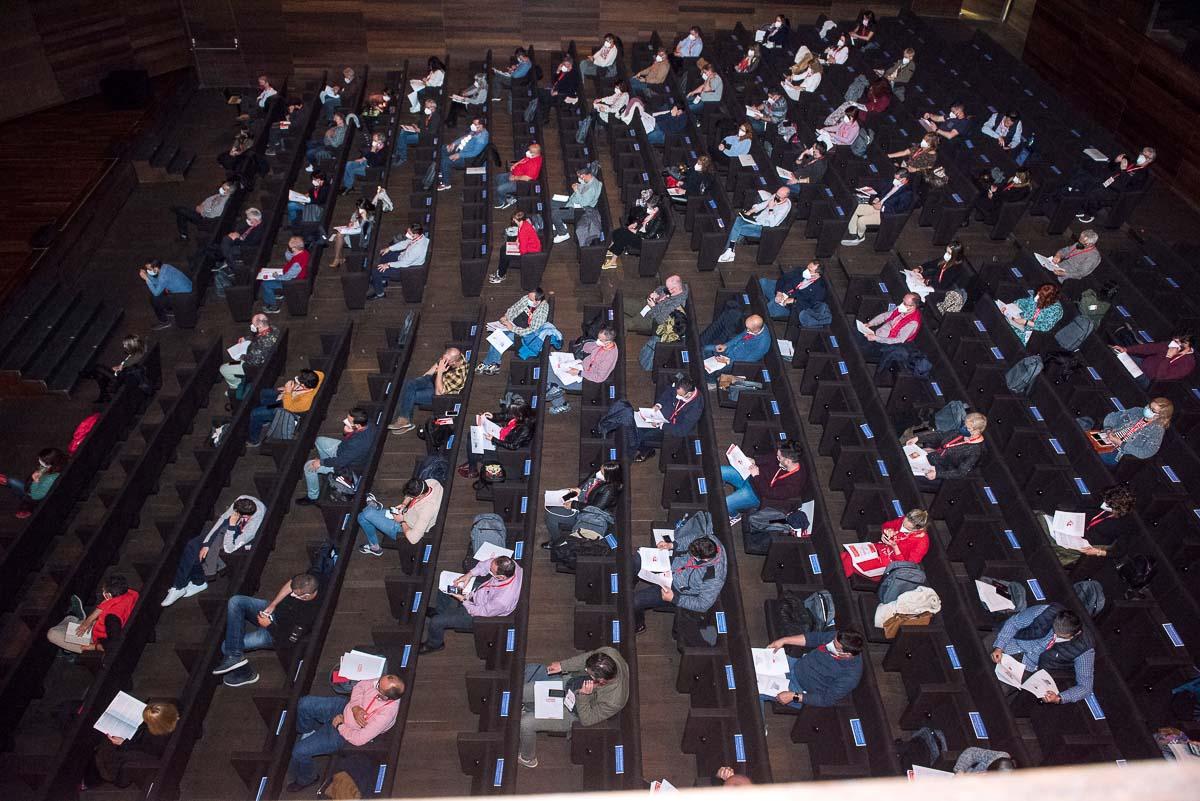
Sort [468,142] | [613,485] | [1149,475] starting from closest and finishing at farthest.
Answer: [613,485], [1149,475], [468,142]

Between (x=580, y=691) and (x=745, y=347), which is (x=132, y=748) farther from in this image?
(x=745, y=347)

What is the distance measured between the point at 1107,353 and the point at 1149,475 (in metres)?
1.40

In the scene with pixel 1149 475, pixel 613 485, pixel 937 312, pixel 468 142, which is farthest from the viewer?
pixel 468 142

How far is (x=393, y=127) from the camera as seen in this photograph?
11141 mm

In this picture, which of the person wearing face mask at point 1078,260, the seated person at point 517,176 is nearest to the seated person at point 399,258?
the seated person at point 517,176

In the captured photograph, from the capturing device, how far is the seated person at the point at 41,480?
639 cm

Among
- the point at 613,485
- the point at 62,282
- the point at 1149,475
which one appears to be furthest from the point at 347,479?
the point at 1149,475

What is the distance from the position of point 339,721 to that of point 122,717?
1383mm

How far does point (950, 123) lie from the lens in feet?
34.2

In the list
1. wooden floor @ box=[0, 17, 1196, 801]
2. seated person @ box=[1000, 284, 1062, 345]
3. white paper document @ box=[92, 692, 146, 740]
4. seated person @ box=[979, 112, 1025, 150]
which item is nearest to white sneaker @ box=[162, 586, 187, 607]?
wooden floor @ box=[0, 17, 1196, 801]

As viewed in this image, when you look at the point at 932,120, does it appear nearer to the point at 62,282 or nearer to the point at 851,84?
the point at 851,84

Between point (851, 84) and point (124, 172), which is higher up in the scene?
point (851, 84)

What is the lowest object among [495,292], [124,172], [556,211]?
[495,292]

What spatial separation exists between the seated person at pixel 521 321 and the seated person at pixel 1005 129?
6586 mm
